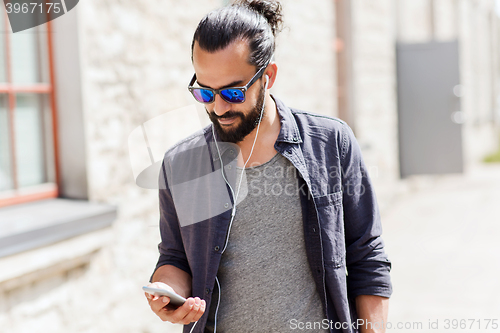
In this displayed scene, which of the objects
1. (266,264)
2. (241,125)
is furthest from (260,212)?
(241,125)

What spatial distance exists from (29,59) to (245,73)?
72.1 inches

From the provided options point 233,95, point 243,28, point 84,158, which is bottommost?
point 84,158

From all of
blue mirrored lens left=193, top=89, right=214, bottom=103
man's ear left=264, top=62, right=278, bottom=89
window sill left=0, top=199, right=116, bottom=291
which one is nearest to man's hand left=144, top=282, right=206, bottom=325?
blue mirrored lens left=193, top=89, right=214, bottom=103

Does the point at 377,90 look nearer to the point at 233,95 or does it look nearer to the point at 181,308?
the point at 233,95

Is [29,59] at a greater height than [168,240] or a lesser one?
greater

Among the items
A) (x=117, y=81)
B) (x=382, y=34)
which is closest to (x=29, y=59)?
(x=117, y=81)

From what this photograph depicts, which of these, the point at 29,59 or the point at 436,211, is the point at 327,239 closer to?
the point at 29,59

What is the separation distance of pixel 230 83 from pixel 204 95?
0.09m

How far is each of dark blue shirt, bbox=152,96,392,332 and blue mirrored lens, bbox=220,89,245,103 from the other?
0.60ft

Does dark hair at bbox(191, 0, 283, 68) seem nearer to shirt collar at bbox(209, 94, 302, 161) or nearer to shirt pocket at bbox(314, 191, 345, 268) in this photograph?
shirt collar at bbox(209, 94, 302, 161)

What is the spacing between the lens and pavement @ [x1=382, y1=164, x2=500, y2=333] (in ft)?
13.1

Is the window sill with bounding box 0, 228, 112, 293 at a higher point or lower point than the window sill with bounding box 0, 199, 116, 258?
lower

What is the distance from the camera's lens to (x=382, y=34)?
781cm

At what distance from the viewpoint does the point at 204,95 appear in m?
1.57
